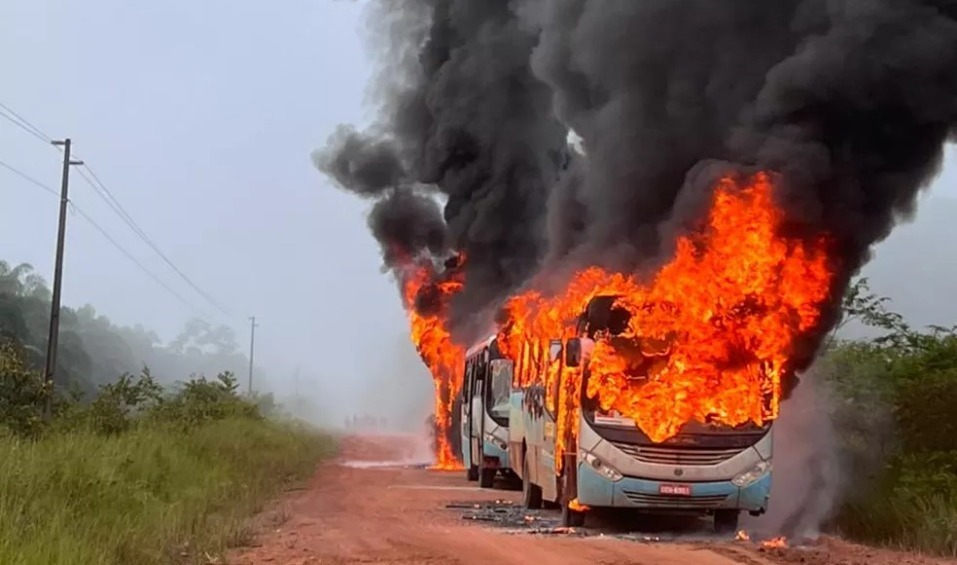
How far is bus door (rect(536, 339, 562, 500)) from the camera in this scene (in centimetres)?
1499

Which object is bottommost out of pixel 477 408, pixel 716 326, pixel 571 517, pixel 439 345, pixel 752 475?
pixel 571 517

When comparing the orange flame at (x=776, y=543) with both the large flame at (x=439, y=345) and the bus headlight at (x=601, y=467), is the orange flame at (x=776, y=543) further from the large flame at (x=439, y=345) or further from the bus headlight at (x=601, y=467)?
the large flame at (x=439, y=345)

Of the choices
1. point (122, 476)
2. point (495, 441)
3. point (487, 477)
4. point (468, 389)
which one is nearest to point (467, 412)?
point (468, 389)

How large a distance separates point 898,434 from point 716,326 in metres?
5.41

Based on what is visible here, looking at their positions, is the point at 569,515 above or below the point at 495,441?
below

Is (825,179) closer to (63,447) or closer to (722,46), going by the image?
(722,46)

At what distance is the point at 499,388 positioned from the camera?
23219 millimetres

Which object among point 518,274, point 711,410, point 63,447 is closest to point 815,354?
point 711,410

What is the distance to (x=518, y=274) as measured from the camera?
34312 mm

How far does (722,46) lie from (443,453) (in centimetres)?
1945

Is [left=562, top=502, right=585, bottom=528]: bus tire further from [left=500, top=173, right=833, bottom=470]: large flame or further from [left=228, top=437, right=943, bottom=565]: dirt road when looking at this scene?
[left=500, top=173, right=833, bottom=470]: large flame

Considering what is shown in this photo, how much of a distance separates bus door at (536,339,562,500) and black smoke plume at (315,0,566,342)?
17261 millimetres

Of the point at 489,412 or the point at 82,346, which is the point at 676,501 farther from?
→ the point at 82,346

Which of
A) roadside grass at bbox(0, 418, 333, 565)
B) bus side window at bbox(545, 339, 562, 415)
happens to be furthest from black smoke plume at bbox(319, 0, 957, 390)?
roadside grass at bbox(0, 418, 333, 565)
